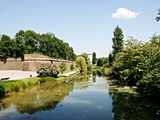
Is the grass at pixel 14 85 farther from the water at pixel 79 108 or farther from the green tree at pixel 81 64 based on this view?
the green tree at pixel 81 64

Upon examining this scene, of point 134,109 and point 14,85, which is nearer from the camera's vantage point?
point 134,109

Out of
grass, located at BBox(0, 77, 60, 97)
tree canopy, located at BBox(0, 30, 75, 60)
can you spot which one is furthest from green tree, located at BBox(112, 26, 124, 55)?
grass, located at BBox(0, 77, 60, 97)

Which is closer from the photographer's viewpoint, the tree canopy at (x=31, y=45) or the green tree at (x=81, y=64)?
the green tree at (x=81, y=64)

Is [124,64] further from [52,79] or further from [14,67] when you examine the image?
[14,67]

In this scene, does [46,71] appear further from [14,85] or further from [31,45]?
[31,45]

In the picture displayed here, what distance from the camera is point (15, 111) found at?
922 inches

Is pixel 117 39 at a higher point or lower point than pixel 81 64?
higher

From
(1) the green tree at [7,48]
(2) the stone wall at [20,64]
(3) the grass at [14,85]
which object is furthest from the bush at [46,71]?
(1) the green tree at [7,48]

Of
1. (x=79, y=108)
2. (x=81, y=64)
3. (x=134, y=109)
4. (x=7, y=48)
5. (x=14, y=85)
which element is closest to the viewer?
(x=134, y=109)

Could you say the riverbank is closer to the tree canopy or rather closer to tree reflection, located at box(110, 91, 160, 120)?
tree reflection, located at box(110, 91, 160, 120)

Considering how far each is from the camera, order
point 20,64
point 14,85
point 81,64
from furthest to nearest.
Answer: point 81,64, point 20,64, point 14,85

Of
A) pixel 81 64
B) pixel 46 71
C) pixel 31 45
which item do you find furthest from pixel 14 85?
pixel 31 45

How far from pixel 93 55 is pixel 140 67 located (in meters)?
112

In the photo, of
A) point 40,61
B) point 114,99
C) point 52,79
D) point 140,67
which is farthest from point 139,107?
point 40,61
